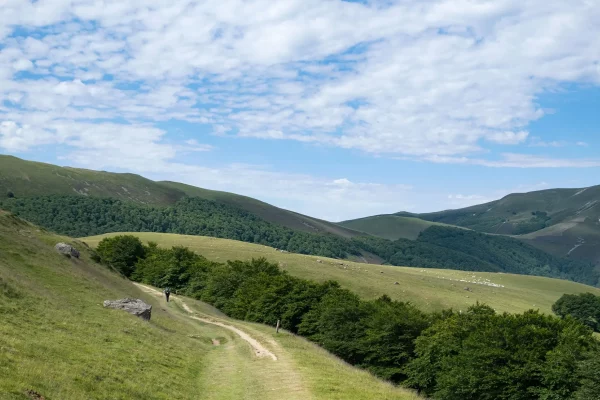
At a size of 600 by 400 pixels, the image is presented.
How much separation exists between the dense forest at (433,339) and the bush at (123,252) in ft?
108

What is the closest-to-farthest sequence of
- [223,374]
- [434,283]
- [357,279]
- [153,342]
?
[223,374], [153,342], [357,279], [434,283]

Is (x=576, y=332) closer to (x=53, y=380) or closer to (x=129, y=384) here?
(x=129, y=384)

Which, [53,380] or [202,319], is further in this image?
[202,319]

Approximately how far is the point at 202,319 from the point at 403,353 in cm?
2775

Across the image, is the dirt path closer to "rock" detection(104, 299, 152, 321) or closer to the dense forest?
"rock" detection(104, 299, 152, 321)

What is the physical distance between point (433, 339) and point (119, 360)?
4629 centimetres

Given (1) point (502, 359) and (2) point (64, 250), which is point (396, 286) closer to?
(1) point (502, 359)

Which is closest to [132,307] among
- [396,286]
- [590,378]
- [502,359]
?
[502,359]

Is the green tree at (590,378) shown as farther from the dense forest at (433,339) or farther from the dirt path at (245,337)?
the dirt path at (245,337)

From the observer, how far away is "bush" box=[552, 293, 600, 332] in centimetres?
14538

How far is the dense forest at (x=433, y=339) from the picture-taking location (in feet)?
172

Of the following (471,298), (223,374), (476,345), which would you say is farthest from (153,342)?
(471,298)

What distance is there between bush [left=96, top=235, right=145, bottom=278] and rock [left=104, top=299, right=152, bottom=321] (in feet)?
274

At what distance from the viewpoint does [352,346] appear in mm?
70438
